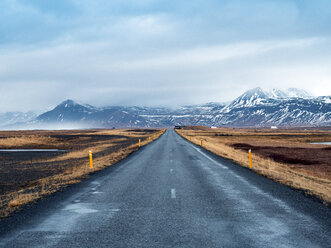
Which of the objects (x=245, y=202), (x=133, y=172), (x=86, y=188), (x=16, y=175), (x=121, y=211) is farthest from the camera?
(x=16, y=175)

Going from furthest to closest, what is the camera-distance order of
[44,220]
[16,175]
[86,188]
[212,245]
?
[16,175] → [86,188] → [44,220] → [212,245]

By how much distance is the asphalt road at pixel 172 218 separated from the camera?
25.9ft

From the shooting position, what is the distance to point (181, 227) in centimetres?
895

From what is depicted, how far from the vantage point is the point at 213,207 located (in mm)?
11492

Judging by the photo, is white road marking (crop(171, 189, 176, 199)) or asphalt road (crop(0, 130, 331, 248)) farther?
white road marking (crop(171, 189, 176, 199))

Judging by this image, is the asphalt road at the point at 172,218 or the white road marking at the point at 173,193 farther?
the white road marking at the point at 173,193

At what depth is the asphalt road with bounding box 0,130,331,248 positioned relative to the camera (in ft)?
25.9

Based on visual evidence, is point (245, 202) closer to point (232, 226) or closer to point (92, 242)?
point (232, 226)

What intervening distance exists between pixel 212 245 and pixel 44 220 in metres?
5.11

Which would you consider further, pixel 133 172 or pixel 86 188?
pixel 133 172

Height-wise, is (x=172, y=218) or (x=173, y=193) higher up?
(x=172, y=218)

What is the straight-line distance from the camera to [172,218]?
9.98 m

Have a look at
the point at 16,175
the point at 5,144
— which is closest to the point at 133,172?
the point at 16,175

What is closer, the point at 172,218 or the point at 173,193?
the point at 172,218
